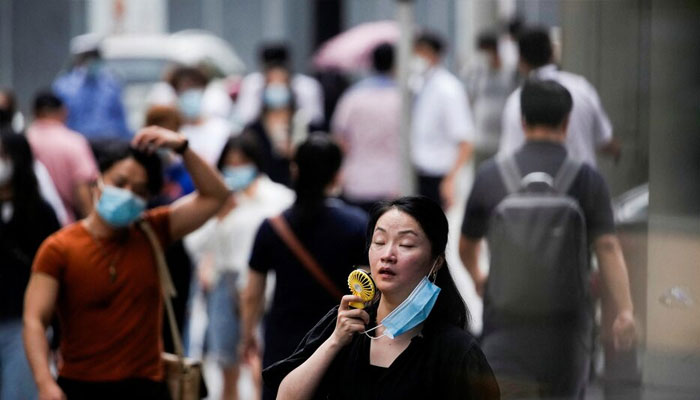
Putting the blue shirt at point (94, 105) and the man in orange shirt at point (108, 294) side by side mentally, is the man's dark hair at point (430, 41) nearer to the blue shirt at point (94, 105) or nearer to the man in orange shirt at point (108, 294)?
the blue shirt at point (94, 105)

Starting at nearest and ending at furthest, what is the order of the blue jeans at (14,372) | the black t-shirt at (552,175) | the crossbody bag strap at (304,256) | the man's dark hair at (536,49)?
the black t-shirt at (552,175)
the crossbody bag strap at (304,256)
the blue jeans at (14,372)
the man's dark hair at (536,49)

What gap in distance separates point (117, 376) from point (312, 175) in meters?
1.28

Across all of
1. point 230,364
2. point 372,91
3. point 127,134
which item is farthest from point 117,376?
point 127,134

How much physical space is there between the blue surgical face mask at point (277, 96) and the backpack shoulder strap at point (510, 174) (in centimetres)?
572

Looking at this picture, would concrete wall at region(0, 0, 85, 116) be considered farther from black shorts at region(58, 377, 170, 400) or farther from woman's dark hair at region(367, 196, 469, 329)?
woman's dark hair at region(367, 196, 469, 329)

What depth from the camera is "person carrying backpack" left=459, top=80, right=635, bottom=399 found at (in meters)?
6.26

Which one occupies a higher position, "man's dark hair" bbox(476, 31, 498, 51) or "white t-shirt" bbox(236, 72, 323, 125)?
"man's dark hair" bbox(476, 31, 498, 51)

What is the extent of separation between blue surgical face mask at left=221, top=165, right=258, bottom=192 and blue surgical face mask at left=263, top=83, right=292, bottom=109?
3.27m

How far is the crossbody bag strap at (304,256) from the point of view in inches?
264

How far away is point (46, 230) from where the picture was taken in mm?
7484

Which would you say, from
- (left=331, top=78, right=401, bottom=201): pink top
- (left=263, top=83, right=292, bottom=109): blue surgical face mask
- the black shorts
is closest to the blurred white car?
(left=263, top=83, right=292, bottom=109): blue surgical face mask

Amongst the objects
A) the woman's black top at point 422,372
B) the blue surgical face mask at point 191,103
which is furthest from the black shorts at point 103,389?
the blue surgical face mask at point 191,103

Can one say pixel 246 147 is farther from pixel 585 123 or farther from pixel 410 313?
pixel 410 313

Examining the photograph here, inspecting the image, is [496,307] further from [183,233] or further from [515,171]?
[183,233]
